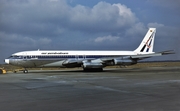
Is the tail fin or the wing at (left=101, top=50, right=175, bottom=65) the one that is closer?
the wing at (left=101, top=50, right=175, bottom=65)

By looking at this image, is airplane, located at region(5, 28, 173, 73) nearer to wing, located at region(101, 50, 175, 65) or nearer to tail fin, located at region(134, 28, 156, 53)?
wing, located at region(101, 50, 175, 65)

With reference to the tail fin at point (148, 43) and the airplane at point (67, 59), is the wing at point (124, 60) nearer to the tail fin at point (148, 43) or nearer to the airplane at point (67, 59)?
the airplane at point (67, 59)

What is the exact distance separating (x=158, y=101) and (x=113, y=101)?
159cm

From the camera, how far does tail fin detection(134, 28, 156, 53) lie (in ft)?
125

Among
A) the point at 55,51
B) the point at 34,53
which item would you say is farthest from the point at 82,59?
the point at 34,53

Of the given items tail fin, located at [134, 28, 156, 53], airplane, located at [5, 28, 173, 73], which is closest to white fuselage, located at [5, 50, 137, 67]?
airplane, located at [5, 28, 173, 73]

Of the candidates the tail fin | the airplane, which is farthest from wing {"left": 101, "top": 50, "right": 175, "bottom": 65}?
the tail fin

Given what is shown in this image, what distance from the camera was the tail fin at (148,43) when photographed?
1505 inches

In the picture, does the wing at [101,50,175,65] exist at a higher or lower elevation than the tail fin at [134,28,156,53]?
lower

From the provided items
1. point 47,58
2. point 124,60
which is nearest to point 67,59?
point 47,58

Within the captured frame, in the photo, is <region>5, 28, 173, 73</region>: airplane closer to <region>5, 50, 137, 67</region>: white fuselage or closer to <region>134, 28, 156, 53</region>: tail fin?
<region>5, 50, 137, 67</region>: white fuselage

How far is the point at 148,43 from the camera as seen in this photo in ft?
126

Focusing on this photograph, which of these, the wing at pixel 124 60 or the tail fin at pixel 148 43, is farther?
the tail fin at pixel 148 43

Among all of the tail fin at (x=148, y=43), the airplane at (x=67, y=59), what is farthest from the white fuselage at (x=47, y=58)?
the tail fin at (x=148, y=43)
